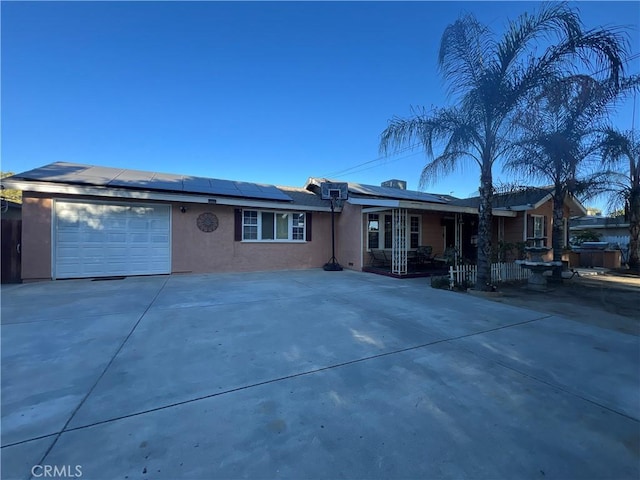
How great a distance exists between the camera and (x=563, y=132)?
8.76 meters

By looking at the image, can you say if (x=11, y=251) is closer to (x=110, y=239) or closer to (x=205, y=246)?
(x=110, y=239)

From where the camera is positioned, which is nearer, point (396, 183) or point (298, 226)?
point (298, 226)

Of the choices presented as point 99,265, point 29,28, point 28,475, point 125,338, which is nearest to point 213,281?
point 99,265

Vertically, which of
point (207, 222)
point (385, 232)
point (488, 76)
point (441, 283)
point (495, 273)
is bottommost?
point (441, 283)

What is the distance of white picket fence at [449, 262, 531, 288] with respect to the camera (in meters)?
8.35

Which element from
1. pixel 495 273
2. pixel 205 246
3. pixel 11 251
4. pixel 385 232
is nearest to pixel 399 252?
pixel 385 232

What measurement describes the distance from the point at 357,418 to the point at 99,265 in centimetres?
1034

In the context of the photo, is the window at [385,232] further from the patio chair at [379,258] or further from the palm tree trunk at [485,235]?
the palm tree trunk at [485,235]

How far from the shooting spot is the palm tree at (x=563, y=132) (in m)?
7.04

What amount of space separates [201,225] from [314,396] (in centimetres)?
944

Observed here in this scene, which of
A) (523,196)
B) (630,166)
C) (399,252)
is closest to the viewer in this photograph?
(399,252)

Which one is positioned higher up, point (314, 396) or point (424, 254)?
point (424, 254)

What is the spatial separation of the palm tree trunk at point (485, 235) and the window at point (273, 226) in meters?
7.06

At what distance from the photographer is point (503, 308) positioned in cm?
595
